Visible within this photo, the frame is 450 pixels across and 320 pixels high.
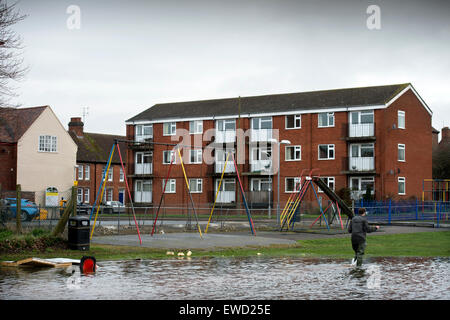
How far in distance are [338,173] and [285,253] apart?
113 feet

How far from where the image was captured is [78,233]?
65.3ft

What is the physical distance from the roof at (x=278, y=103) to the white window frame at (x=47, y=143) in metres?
8.29

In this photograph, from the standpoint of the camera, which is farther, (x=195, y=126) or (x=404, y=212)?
(x=195, y=126)

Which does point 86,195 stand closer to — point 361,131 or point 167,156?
point 167,156

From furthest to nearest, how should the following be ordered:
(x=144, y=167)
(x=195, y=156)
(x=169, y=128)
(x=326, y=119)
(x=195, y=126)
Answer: (x=144, y=167), (x=169, y=128), (x=195, y=156), (x=195, y=126), (x=326, y=119)

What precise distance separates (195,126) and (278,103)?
8850 mm

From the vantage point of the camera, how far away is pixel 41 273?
14.6 metres

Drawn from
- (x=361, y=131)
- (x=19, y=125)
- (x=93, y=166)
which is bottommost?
(x=93, y=166)

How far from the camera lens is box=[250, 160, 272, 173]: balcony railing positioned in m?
57.7

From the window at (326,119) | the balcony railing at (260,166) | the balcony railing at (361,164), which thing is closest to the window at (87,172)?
the balcony railing at (260,166)

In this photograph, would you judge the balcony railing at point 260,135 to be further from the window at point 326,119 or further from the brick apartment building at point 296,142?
the window at point 326,119

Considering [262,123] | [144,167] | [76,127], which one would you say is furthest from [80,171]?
[262,123]
